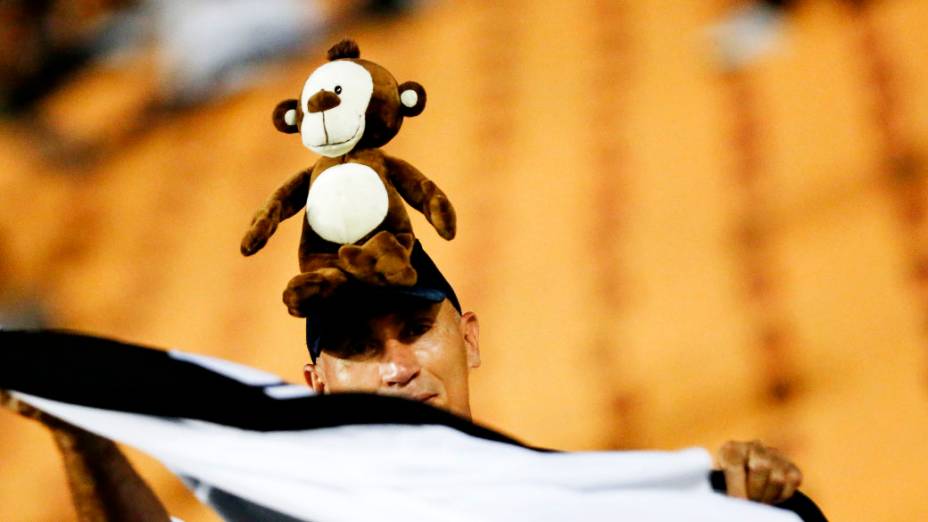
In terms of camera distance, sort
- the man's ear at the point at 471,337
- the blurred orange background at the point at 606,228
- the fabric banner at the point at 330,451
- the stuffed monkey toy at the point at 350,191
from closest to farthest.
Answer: the fabric banner at the point at 330,451
the stuffed monkey toy at the point at 350,191
the man's ear at the point at 471,337
the blurred orange background at the point at 606,228

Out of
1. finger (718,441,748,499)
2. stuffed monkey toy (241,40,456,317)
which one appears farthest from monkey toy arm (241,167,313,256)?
finger (718,441,748,499)

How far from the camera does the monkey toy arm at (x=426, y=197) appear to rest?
0.83 metres

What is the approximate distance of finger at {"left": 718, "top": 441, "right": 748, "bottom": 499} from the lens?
0.75m

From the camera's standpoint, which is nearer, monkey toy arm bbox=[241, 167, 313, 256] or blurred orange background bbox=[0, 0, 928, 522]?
monkey toy arm bbox=[241, 167, 313, 256]

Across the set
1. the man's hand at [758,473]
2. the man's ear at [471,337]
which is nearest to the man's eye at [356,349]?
the man's ear at [471,337]

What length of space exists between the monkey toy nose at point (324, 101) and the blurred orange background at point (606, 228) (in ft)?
3.06

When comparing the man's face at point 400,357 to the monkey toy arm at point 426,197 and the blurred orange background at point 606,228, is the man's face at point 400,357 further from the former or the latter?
the blurred orange background at point 606,228

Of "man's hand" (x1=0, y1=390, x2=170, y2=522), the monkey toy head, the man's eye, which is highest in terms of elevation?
the monkey toy head

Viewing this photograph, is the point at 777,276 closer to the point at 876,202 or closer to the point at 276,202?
the point at 876,202

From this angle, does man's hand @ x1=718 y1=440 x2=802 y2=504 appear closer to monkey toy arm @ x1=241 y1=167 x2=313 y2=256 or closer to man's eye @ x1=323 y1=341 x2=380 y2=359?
man's eye @ x1=323 y1=341 x2=380 y2=359

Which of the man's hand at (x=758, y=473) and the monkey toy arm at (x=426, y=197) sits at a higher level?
the monkey toy arm at (x=426, y=197)

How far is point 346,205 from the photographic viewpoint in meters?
0.80

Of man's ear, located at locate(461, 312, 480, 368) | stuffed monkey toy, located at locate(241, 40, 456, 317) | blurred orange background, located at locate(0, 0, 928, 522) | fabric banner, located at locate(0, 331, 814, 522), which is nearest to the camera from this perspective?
fabric banner, located at locate(0, 331, 814, 522)

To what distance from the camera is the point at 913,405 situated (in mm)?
1555
